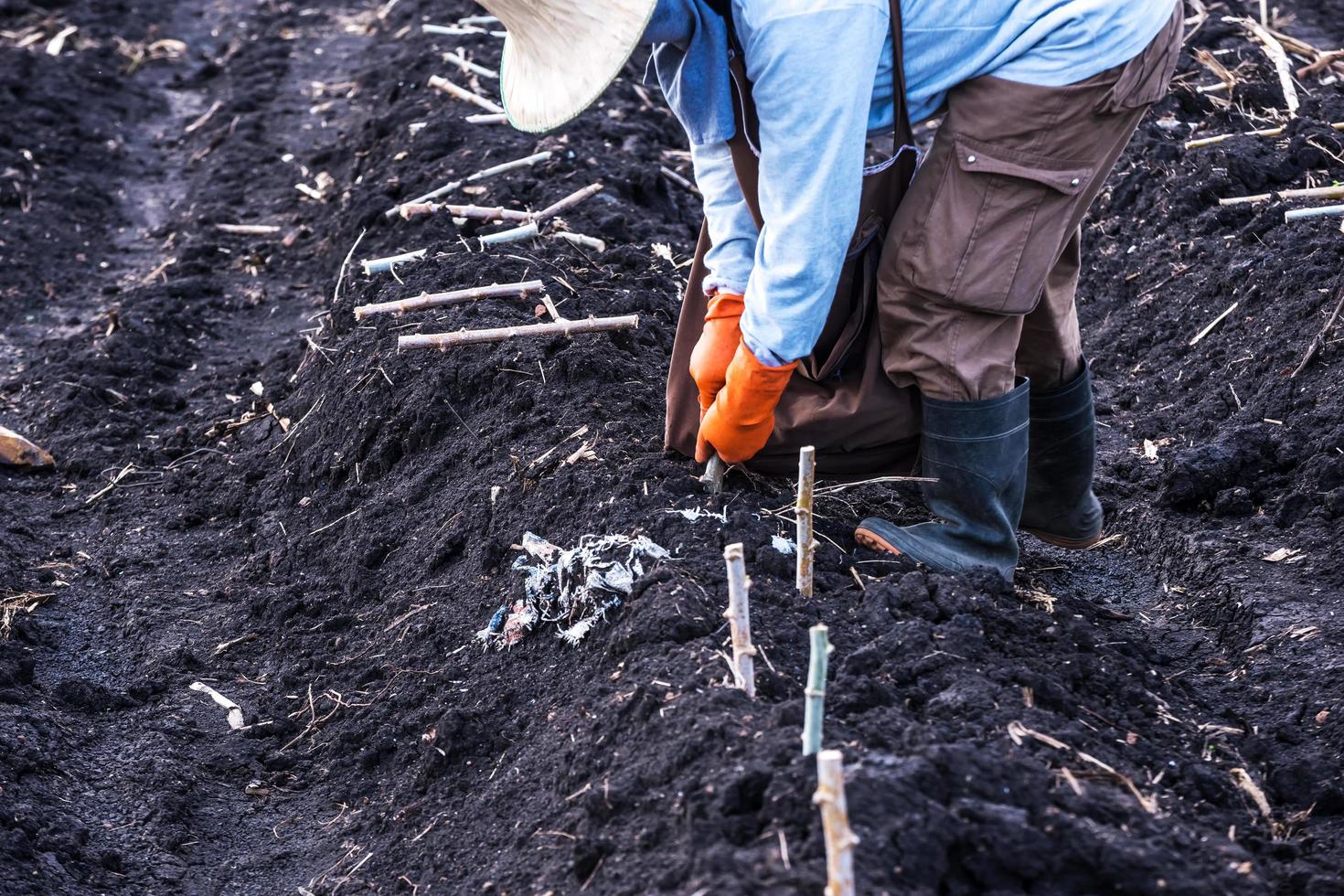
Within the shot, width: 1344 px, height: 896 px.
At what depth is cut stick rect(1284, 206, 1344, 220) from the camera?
15.8ft

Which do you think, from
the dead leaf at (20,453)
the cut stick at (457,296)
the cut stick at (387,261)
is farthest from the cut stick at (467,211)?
the dead leaf at (20,453)

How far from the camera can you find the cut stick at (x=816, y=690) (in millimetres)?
2041

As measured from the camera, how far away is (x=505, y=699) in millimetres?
3227

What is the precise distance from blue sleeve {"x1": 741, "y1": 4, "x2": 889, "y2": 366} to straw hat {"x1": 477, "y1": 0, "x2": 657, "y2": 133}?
10.9 inches

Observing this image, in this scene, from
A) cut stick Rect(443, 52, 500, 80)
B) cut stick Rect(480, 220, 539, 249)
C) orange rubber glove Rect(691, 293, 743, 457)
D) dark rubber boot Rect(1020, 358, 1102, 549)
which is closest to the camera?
orange rubber glove Rect(691, 293, 743, 457)

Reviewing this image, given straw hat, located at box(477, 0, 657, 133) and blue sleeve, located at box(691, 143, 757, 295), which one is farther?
blue sleeve, located at box(691, 143, 757, 295)

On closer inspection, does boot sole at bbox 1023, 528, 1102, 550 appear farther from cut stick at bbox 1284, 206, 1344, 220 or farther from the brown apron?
cut stick at bbox 1284, 206, 1344, 220

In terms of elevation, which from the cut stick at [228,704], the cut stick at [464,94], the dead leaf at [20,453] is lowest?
the dead leaf at [20,453]

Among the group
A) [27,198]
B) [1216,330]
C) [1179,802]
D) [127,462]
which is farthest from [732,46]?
[27,198]

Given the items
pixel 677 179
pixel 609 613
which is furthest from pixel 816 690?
pixel 677 179

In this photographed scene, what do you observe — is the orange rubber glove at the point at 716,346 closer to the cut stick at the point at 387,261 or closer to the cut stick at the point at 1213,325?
the cut stick at the point at 387,261

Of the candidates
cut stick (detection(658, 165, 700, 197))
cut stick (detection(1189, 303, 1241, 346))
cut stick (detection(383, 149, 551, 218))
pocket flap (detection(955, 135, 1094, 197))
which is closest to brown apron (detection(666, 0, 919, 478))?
pocket flap (detection(955, 135, 1094, 197))

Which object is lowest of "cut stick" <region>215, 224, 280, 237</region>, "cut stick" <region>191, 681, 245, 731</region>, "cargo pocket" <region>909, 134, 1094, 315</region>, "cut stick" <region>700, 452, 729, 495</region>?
"cut stick" <region>215, 224, 280, 237</region>

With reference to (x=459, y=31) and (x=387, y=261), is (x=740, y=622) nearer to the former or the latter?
(x=387, y=261)
